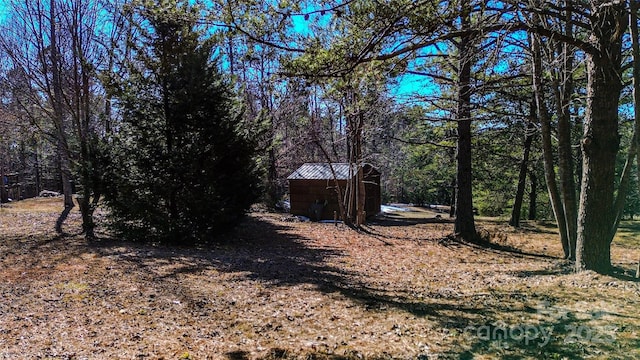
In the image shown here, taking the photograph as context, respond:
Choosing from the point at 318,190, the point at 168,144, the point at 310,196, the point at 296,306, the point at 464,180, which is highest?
the point at 168,144

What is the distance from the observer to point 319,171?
722 inches

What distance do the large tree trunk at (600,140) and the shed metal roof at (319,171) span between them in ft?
40.2

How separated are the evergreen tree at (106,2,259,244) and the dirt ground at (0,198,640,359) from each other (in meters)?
0.79

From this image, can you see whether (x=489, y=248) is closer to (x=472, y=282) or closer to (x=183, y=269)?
(x=472, y=282)

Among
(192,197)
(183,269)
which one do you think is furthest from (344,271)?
(192,197)

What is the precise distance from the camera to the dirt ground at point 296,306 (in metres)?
3.11

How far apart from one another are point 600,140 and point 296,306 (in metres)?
4.16

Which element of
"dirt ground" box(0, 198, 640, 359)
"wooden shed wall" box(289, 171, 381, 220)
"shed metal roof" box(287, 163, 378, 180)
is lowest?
"dirt ground" box(0, 198, 640, 359)

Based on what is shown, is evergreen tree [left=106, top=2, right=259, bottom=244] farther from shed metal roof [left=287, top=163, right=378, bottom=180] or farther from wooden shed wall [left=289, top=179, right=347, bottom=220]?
wooden shed wall [left=289, top=179, right=347, bottom=220]

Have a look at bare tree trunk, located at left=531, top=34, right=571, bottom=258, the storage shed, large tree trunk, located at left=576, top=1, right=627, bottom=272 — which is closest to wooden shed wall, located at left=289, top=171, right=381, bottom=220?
the storage shed

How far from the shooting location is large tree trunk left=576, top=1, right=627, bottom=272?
4.43m

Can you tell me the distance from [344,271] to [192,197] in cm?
382

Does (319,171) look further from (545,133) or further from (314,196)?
(545,133)

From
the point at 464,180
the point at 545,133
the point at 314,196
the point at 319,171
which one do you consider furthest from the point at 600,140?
the point at 319,171
